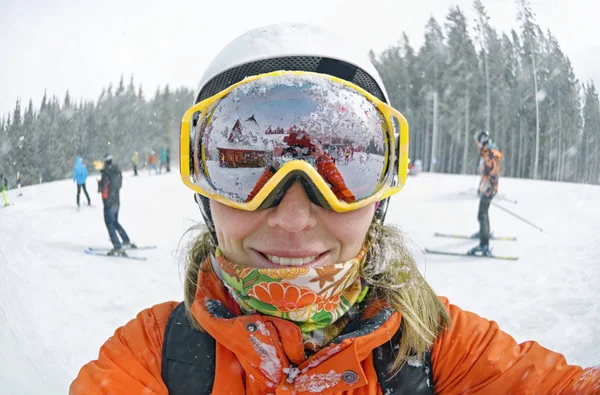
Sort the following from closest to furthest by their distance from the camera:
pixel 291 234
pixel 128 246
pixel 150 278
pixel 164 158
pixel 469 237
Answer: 1. pixel 291 234
2. pixel 150 278
3. pixel 128 246
4. pixel 469 237
5. pixel 164 158

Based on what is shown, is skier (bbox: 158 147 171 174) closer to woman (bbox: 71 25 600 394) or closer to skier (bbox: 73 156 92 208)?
skier (bbox: 73 156 92 208)

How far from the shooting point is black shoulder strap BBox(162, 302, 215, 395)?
1020 millimetres

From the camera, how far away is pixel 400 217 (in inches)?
424

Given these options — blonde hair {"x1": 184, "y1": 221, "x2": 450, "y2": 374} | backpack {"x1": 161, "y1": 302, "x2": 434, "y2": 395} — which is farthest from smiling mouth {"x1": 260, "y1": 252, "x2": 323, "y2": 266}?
backpack {"x1": 161, "y1": 302, "x2": 434, "y2": 395}

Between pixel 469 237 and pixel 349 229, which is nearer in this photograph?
pixel 349 229

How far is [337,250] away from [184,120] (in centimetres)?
65

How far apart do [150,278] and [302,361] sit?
4863 millimetres

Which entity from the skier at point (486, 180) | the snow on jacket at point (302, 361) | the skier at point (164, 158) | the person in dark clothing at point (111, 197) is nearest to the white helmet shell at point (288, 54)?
the snow on jacket at point (302, 361)

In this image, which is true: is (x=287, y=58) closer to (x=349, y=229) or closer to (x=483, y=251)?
(x=349, y=229)

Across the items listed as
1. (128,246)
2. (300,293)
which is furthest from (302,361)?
(128,246)

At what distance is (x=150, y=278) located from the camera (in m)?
5.34

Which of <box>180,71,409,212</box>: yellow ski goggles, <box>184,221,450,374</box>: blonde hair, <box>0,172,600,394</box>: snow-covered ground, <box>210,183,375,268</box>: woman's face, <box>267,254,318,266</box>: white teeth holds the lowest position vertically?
<box>0,172,600,394</box>: snow-covered ground

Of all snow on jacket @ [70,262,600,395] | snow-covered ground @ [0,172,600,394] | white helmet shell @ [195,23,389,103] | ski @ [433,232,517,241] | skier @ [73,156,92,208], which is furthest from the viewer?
ski @ [433,232,517,241]

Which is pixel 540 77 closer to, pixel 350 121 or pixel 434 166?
pixel 350 121
